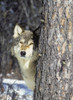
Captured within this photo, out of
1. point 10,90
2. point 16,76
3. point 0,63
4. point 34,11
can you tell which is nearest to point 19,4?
point 34,11

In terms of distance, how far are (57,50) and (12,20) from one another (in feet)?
28.1

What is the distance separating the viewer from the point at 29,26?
449 inches

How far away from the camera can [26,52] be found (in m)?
4.65

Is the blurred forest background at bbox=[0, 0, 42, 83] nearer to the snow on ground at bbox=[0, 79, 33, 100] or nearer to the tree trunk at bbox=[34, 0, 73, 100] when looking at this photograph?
the snow on ground at bbox=[0, 79, 33, 100]

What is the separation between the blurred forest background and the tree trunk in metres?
6.23

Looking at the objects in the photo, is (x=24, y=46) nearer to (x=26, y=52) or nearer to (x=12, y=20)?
(x=26, y=52)

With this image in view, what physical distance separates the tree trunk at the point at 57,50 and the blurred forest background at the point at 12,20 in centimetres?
623

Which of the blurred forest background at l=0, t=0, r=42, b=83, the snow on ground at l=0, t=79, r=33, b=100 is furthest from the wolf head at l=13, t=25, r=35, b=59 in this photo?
the blurred forest background at l=0, t=0, r=42, b=83

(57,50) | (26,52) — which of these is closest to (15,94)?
(26,52)

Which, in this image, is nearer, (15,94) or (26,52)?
(26,52)

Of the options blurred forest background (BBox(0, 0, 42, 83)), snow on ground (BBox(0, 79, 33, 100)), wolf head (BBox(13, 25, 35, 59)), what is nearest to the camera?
wolf head (BBox(13, 25, 35, 59))

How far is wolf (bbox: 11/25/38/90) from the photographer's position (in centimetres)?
469

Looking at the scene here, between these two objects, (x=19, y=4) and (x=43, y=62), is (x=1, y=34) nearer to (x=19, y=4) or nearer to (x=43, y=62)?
(x=19, y=4)

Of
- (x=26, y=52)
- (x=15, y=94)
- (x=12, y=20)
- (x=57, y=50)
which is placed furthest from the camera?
(x=12, y=20)
